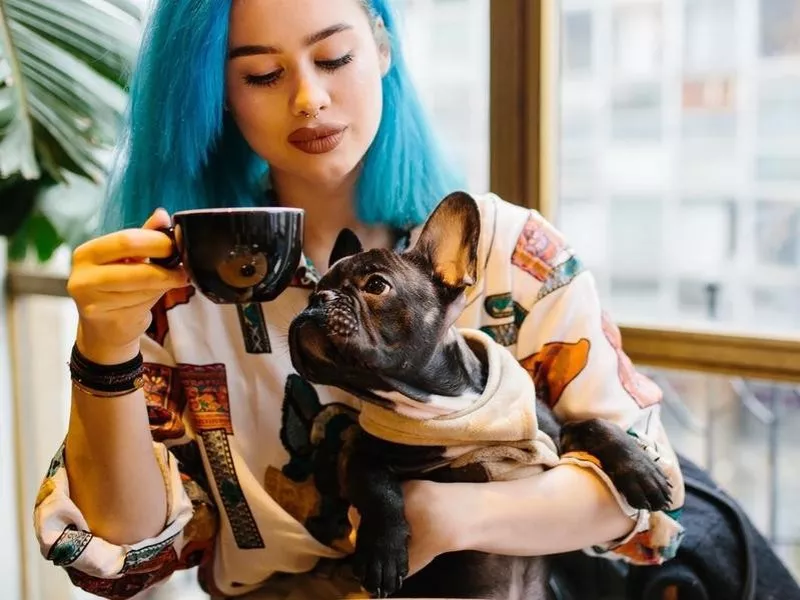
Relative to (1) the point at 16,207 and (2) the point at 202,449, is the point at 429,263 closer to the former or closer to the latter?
(2) the point at 202,449

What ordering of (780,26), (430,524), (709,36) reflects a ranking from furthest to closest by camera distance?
(709,36) → (780,26) → (430,524)

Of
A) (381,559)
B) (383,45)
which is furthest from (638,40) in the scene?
(381,559)

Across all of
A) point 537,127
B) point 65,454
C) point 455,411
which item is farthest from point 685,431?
point 65,454

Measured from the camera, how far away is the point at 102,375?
864 millimetres

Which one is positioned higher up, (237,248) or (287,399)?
(237,248)

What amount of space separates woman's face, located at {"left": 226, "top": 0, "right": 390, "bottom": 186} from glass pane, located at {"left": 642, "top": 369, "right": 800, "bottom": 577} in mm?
807

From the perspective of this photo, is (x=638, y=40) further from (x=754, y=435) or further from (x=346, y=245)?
(x=346, y=245)

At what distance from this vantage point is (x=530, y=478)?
2.96 ft

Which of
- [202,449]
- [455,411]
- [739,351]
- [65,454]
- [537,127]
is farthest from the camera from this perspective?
[537,127]

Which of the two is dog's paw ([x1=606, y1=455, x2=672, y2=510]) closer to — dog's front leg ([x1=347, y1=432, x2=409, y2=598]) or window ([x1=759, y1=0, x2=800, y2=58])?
dog's front leg ([x1=347, y1=432, x2=409, y2=598])

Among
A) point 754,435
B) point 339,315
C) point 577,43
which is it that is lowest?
point 754,435

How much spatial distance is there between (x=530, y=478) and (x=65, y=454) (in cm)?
53

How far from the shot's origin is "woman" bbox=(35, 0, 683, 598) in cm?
90

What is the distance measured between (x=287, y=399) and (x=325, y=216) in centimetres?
24
